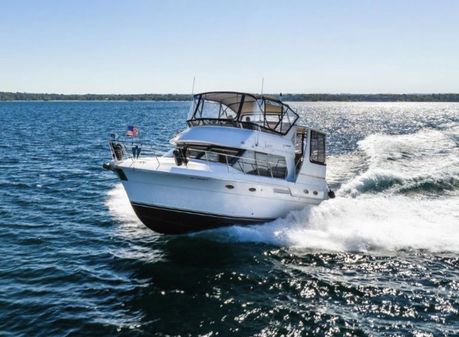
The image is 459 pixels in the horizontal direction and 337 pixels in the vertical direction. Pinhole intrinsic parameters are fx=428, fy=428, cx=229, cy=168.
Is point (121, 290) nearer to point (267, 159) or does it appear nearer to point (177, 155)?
point (177, 155)

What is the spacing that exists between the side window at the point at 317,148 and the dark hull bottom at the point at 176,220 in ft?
14.4

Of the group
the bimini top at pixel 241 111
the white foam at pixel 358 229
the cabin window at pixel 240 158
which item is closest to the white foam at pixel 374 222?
the white foam at pixel 358 229

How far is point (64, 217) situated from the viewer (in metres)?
17.3

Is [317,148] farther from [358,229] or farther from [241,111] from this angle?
[358,229]

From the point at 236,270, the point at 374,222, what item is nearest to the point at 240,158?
the point at 236,270

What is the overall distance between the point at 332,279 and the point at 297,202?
4.67 meters

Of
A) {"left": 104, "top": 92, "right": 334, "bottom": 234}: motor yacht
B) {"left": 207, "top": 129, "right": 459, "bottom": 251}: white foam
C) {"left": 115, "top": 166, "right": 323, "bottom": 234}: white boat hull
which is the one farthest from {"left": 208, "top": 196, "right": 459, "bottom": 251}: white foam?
{"left": 115, "top": 166, "right": 323, "bottom": 234}: white boat hull

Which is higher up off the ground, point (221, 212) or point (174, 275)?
point (221, 212)

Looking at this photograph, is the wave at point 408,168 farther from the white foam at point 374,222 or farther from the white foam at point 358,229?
the white foam at point 358,229

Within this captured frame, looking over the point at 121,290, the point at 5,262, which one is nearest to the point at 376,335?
the point at 121,290

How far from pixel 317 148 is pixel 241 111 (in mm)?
3487

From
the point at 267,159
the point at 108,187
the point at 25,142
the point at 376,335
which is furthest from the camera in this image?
the point at 25,142

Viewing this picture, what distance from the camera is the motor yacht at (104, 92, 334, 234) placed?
550 inches

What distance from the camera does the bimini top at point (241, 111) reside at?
A: 16.8 metres
